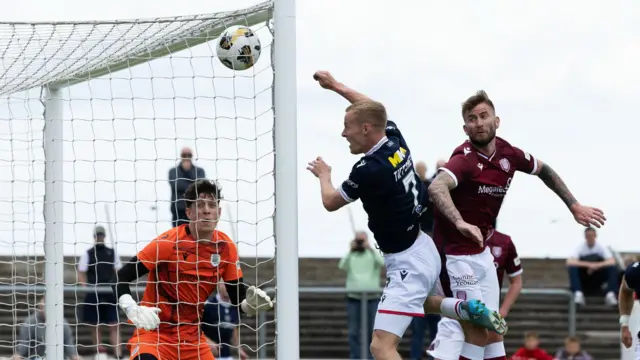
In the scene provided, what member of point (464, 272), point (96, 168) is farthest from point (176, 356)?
point (464, 272)

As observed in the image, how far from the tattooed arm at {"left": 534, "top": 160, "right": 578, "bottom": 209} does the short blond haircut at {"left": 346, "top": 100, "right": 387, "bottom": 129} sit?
5.09 feet

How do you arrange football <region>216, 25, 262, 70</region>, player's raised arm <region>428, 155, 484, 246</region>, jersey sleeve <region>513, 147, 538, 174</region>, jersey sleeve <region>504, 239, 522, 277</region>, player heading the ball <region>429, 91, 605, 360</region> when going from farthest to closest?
jersey sleeve <region>504, 239, 522, 277</region> → jersey sleeve <region>513, 147, 538, 174</region> → player heading the ball <region>429, 91, 605, 360</region> → player's raised arm <region>428, 155, 484, 246</region> → football <region>216, 25, 262, 70</region>

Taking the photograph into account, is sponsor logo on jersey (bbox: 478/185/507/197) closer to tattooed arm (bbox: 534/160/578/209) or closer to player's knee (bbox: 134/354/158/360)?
tattooed arm (bbox: 534/160/578/209)

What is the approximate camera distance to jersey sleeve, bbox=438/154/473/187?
836 cm

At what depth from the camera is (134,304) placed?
7988 mm

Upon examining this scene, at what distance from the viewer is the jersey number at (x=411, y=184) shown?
7980 mm

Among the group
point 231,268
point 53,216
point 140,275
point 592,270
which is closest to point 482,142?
point 231,268

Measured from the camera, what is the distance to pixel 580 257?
1694 centimetres

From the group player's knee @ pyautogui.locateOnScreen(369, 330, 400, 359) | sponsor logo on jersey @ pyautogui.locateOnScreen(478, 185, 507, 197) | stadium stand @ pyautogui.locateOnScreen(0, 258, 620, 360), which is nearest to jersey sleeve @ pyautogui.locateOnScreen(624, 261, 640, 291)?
sponsor logo on jersey @ pyautogui.locateOnScreen(478, 185, 507, 197)

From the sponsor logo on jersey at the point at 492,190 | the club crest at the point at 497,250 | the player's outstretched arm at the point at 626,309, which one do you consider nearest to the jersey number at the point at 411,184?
the sponsor logo on jersey at the point at 492,190

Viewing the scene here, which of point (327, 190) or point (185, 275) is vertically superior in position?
point (327, 190)

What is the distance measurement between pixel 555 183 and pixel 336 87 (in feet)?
6.41

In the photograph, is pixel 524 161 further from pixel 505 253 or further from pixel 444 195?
pixel 505 253

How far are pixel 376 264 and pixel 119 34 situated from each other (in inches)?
304
